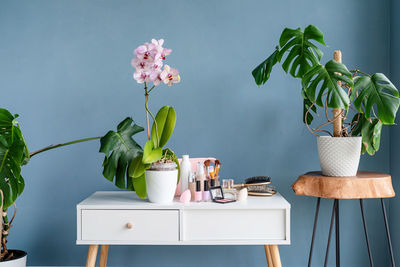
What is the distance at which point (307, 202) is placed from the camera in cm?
218

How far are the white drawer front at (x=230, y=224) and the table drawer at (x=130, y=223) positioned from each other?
3.0 inches

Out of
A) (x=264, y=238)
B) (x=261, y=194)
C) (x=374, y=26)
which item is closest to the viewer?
(x=264, y=238)

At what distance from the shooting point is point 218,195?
1.83 meters

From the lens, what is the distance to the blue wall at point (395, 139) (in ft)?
6.76

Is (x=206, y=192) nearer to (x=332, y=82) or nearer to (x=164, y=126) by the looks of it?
(x=164, y=126)

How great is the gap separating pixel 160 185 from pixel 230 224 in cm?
36

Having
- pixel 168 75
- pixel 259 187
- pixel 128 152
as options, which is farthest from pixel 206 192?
pixel 168 75

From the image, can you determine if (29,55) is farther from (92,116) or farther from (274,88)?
(274,88)

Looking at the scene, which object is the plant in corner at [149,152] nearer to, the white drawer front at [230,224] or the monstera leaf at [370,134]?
the white drawer front at [230,224]

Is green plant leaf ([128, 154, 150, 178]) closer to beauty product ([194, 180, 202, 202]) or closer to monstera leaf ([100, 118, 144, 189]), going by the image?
monstera leaf ([100, 118, 144, 189])

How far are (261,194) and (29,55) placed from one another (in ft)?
5.08

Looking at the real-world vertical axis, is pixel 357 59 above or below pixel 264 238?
above

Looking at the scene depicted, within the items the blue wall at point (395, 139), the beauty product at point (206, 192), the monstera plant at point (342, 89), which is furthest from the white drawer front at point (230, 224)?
the blue wall at point (395, 139)

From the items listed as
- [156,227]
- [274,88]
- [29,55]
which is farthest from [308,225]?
[29,55]
